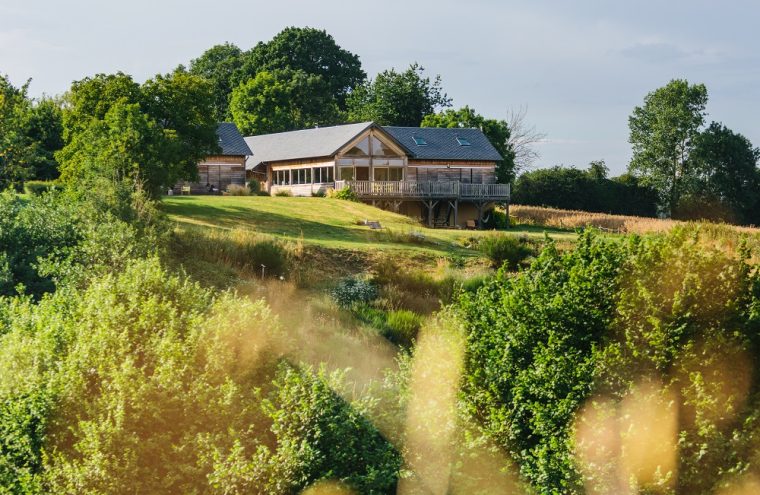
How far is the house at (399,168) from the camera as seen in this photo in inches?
2016

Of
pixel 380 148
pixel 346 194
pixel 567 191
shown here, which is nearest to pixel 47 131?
pixel 346 194

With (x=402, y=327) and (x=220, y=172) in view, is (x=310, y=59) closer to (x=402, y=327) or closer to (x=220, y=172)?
(x=220, y=172)

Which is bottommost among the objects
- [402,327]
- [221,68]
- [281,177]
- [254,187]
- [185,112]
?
[402,327]

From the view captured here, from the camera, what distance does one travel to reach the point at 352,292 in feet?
83.5

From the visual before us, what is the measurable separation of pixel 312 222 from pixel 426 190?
45.2ft

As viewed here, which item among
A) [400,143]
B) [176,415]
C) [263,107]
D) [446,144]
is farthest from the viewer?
[263,107]

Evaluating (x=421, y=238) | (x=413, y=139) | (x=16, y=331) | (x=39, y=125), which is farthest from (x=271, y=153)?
(x=16, y=331)

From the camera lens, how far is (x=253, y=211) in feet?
130

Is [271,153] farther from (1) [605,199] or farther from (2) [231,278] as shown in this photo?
(2) [231,278]

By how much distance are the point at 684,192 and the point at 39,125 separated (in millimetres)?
44466

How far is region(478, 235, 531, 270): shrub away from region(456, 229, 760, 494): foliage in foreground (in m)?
19.1

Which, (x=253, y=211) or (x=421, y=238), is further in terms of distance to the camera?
(x=253, y=211)

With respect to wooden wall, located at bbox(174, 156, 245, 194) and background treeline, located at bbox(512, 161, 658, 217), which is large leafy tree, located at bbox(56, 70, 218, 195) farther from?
background treeline, located at bbox(512, 161, 658, 217)

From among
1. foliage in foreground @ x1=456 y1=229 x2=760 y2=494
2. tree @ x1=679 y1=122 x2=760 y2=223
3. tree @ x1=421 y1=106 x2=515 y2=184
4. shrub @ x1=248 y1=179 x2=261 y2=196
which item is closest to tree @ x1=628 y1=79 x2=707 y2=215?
tree @ x1=679 y1=122 x2=760 y2=223
